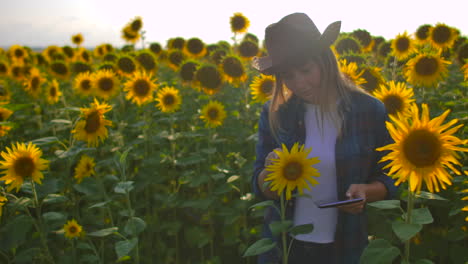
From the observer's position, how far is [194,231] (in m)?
3.27

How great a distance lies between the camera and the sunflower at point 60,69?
245 inches

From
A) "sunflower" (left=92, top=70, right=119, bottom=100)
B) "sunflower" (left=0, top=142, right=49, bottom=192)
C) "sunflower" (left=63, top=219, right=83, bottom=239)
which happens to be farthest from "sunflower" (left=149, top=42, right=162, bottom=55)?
"sunflower" (left=0, top=142, right=49, bottom=192)

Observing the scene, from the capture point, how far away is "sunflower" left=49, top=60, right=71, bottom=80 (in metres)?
6.22

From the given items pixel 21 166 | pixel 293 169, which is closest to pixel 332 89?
pixel 293 169

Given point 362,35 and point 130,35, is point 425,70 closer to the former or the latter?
point 362,35

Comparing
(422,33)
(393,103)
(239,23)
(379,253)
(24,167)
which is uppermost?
(239,23)

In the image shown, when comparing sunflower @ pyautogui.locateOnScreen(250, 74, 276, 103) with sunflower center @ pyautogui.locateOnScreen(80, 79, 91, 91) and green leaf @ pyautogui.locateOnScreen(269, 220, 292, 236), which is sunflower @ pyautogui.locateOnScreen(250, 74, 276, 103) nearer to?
green leaf @ pyautogui.locateOnScreen(269, 220, 292, 236)

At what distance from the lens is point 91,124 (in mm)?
2812

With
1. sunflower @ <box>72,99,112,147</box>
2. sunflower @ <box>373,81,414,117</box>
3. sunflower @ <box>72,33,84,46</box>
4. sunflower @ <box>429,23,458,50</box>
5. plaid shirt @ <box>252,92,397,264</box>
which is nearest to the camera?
plaid shirt @ <box>252,92,397,264</box>

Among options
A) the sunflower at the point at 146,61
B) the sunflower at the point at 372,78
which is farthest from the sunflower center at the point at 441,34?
the sunflower at the point at 146,61

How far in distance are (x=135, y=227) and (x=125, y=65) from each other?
9.30 ft

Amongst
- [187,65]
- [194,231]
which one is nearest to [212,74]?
[187,65]

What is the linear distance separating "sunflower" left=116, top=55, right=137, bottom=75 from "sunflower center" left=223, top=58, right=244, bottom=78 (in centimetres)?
132

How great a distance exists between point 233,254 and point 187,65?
2407 millimetres
